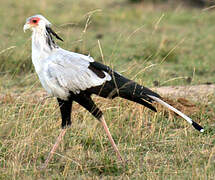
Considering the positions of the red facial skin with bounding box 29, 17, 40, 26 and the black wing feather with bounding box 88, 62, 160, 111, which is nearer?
the black wing feather with bounding box 88, 62, 160, 111

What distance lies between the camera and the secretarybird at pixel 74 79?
3613 millimetres

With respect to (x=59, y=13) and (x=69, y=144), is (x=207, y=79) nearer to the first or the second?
(x=69, y=144)

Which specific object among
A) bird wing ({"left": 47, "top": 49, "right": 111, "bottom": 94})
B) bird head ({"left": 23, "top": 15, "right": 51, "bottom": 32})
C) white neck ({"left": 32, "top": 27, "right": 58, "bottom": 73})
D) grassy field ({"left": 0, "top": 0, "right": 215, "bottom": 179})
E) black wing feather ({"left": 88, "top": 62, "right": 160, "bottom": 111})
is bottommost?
grassy field ({"left": 0, "top": 0, "right": 215, "bottom": 179})

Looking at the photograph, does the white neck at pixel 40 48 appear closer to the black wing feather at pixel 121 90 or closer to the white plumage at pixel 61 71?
the white plumage at pixel 61 71

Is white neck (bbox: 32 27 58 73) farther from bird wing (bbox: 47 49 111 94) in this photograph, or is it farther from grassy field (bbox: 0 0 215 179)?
grassy field (bbox: 0 0 215 179)

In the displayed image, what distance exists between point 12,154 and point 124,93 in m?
0.98

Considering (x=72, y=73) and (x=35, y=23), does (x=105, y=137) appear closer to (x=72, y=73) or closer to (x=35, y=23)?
(x=72, y=73)

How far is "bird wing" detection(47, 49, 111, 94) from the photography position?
3.60 m

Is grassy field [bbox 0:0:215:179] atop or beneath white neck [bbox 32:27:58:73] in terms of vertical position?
beneath

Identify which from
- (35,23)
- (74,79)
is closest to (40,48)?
(35,23)

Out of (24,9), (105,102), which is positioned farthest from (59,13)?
(105,102)

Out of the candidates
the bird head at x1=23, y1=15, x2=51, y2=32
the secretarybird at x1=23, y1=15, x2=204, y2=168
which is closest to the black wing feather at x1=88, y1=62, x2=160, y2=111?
the secretarybird at x1=23, y1=15, x2=204, y2=168

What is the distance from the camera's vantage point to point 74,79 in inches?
143

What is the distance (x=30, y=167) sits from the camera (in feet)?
12.3
